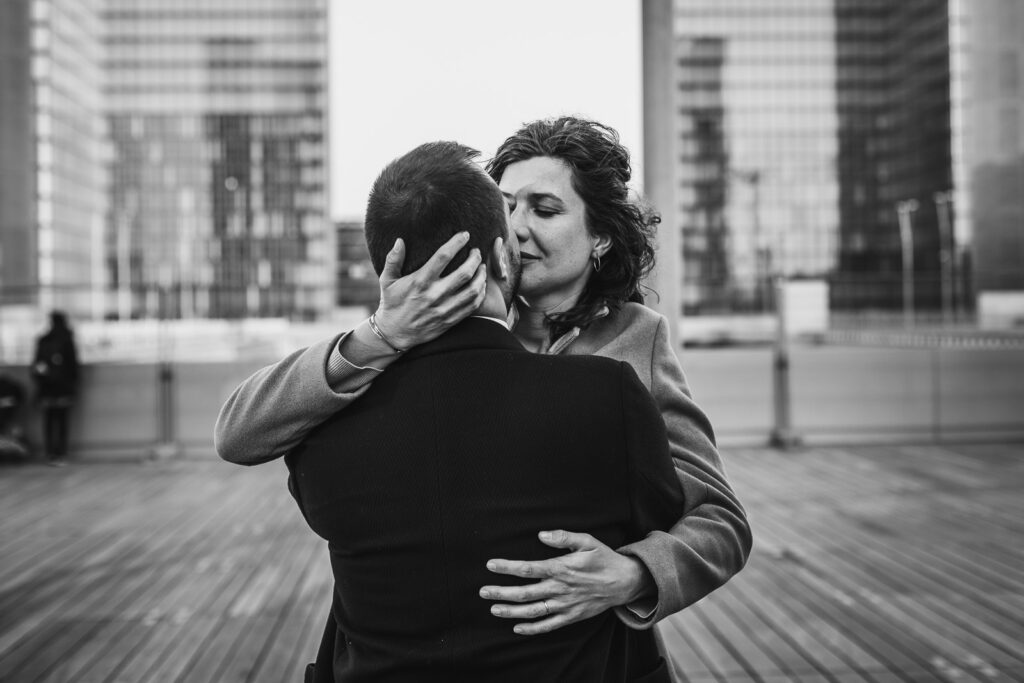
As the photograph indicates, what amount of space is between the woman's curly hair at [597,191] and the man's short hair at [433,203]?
1.48 feet

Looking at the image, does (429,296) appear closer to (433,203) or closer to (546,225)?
(433,203)

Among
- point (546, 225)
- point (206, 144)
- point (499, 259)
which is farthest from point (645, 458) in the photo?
point (206, 144)

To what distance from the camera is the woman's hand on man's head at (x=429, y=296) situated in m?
1.04

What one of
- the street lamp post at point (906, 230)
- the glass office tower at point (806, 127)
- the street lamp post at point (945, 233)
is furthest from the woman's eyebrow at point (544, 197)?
the glass office tower at point (806, 127)

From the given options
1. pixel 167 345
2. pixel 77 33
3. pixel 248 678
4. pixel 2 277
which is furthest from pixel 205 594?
pixel 77 33

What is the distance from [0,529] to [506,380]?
5772 mm

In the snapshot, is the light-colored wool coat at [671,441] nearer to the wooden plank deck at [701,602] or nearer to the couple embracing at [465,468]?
the couple embracing at [465,468]

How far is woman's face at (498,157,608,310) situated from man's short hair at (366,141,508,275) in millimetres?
396

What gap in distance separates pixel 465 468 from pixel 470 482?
0.02 metres

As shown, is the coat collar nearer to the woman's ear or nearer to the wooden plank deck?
the woman's ear

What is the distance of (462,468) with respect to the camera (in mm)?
1022

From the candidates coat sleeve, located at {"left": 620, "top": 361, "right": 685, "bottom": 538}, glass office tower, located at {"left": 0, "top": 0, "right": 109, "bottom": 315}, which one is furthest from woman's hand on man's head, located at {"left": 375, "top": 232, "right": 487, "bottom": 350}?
glass office tower, located at {"left": 0, "top": 0, "right": 109, "bottom": 315}

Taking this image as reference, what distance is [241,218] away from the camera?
83.9 metres

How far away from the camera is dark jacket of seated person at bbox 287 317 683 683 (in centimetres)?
102
